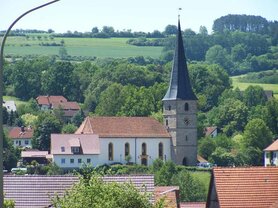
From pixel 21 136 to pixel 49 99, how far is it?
31.5 meters

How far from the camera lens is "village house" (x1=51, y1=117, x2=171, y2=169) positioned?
11462 cm

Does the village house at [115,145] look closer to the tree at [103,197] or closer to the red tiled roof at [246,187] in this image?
the red tiled roof at [246,187]

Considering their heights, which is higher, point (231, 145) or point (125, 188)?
point (125, 188)

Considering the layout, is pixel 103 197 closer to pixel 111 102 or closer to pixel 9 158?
pixel 9 158

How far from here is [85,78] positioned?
185 metres

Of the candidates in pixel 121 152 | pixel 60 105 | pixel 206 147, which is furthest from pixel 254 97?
pixel 121 152

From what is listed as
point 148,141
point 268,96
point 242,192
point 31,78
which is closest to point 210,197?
point 242,192

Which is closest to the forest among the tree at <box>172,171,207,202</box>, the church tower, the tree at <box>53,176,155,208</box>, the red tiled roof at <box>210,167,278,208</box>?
the church tower

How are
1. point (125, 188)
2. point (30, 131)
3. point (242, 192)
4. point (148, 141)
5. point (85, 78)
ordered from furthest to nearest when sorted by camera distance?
point (85, 78), point (30, 131), point (148, 141), point (242, 192), point (125, 188)

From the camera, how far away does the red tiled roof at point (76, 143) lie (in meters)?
116

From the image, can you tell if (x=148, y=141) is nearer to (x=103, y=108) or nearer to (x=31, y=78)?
(x=103, y=108)

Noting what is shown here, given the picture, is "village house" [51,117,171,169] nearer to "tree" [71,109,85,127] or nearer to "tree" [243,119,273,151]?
"tree" [243,119,273,151]

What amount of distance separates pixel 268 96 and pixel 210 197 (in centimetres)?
13726

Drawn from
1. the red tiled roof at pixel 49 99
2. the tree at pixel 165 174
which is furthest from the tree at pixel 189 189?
the red tiled roof at pixel 49 99
